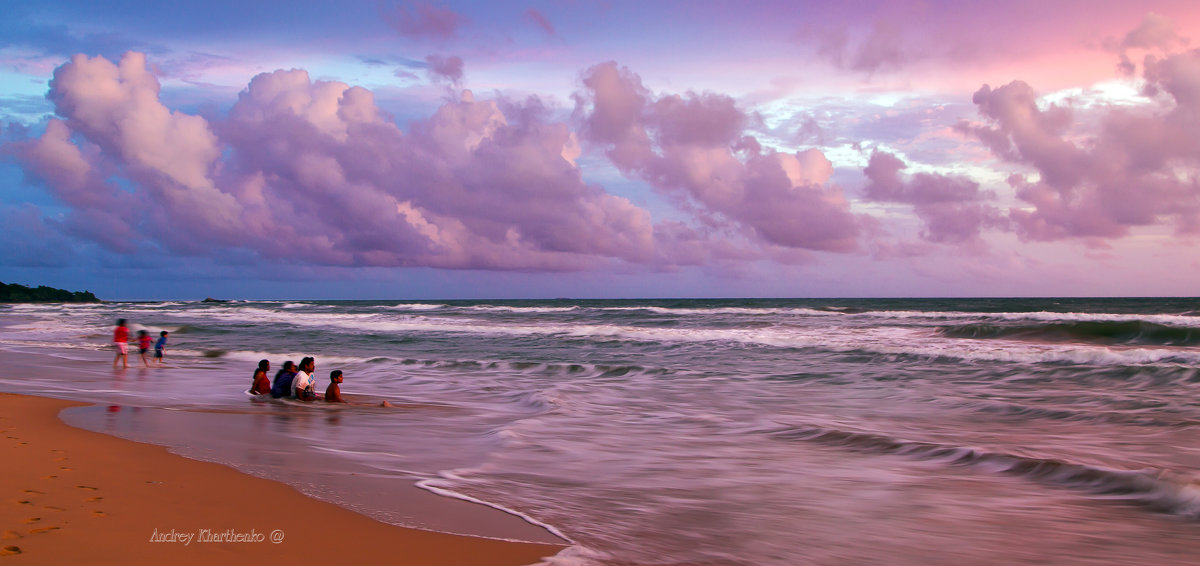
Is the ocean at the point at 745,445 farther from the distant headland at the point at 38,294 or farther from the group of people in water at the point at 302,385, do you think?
the distant headland at the point at 38,294

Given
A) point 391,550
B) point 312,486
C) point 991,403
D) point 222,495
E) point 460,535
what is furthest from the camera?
point 991,403

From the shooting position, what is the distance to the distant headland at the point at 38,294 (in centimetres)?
9438

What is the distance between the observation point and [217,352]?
2184cm

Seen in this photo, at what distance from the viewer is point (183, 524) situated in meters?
4.42

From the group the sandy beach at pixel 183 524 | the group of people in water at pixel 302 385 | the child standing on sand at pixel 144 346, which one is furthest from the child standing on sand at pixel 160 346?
the sandy beach at pixel 183 524

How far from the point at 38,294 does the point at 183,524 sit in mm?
121495

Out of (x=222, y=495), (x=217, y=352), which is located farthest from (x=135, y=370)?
(x=222, y=495)

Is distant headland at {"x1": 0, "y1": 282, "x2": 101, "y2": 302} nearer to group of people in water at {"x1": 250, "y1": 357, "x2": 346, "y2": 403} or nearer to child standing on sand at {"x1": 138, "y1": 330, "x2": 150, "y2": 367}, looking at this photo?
child standing on sand at {"x1": 138, "y1": 330, "x2": 150, "y2": 367}

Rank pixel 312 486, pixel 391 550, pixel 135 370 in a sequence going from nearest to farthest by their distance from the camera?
1. pixel 391 550
2. pixel 312 486
3. pixel 135 370

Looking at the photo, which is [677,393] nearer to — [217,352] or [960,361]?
[960,361]

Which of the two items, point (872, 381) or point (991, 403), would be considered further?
point (872, 381)

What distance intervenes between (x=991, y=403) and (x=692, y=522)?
29.3ft

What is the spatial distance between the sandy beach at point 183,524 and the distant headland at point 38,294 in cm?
11491

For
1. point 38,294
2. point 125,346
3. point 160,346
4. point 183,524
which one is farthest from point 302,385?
point 38,294
